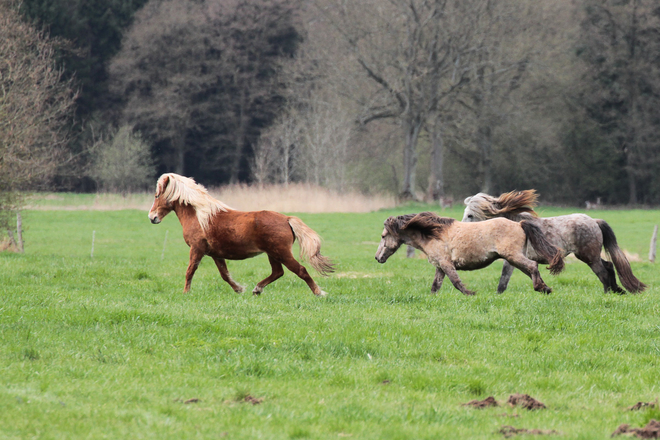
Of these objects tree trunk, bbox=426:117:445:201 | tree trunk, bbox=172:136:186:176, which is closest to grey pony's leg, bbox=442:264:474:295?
tree trunk, bbox=426:117:445:201

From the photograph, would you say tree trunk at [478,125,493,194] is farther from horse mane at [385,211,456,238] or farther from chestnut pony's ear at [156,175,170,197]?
chestnut pony's ear at [156,175,170,197]

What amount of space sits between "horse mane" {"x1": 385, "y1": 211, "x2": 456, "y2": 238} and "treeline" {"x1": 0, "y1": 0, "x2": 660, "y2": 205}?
113 feet

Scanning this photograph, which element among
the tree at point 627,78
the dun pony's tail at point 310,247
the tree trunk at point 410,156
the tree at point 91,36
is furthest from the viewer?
the tree at point 91,36

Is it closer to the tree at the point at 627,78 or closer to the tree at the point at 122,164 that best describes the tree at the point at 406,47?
the tree at the point at 627,78

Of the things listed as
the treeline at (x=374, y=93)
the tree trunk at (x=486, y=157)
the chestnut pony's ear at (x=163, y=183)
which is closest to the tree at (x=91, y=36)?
the treeline at (x=374, y=93)

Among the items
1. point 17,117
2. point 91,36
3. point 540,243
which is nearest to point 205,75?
point 91,36

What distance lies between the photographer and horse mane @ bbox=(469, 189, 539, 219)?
502 inches

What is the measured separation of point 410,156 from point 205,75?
21774 mm

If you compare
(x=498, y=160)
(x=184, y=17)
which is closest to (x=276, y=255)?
(x=498, y=160)

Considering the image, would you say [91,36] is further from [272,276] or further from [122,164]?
[272,276]

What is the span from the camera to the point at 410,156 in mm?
50531

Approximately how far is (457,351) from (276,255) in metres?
4.36

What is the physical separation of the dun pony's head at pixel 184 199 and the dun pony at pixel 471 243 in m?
3.06

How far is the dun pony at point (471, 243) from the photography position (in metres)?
11.2
